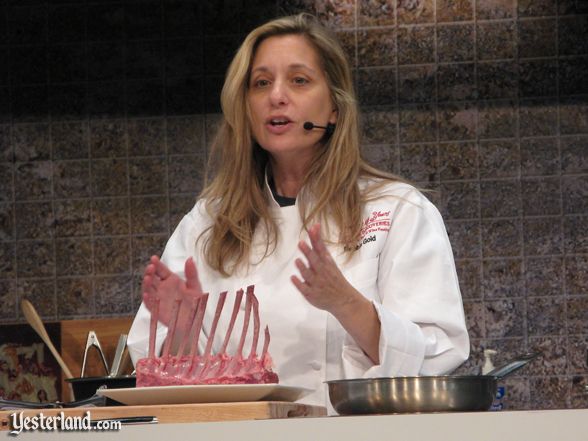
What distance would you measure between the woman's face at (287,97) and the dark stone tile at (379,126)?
32.0 inches

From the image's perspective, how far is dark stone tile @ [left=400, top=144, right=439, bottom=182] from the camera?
10.0 ft

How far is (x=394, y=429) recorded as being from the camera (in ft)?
3.89

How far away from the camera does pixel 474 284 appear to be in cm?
304

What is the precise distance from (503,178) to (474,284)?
0.31 meters

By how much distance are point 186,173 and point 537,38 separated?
3.54 feet

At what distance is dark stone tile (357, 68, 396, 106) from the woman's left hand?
4.62ft

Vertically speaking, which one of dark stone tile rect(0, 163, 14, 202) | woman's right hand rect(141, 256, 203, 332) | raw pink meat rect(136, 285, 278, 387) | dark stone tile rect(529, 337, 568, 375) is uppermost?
dark stone tile rect(0, 163, 14, 202)

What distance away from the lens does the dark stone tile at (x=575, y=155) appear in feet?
9.93

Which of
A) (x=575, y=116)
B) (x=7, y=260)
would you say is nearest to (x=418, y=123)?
(x=575, y=116)

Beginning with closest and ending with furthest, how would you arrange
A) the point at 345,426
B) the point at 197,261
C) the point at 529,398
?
the point at 345,426
the point at 197,261
the point at 529,398

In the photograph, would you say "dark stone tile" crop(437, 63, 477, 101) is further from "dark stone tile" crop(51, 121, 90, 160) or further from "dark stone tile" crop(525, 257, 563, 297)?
"dark stone tile" crop(51, 121, 90, 160)

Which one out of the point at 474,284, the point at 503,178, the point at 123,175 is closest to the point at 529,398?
the point at 474,284

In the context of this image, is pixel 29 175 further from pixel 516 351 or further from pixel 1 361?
pixel 516 351

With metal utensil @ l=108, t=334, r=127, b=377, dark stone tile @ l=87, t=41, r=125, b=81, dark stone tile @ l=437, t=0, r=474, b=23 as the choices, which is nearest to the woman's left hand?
metal utensil @ l=108, t=334, r=127, b=377
